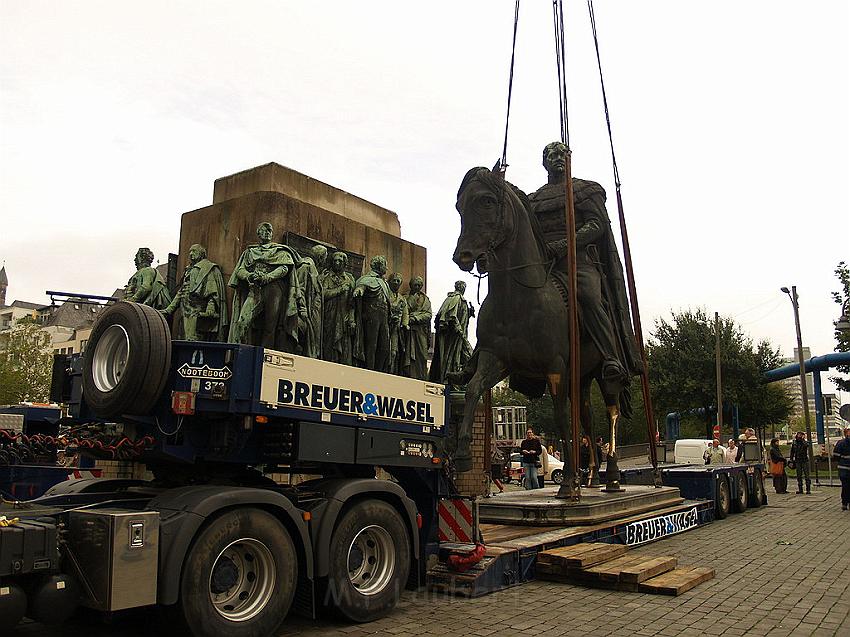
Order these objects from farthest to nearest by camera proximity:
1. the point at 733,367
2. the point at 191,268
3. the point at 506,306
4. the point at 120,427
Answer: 1. the point at 733,367
2. the point at 191,268
3. the point at 506,306
4. the point at 120,427

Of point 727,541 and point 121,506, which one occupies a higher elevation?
point 121,506

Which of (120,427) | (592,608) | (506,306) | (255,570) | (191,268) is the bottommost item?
(592,608)

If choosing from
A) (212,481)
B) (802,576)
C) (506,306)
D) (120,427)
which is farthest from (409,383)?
(802,576)

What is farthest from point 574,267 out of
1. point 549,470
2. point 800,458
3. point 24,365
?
point 24,365

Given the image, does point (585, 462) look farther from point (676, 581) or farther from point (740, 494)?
point (676, 581)

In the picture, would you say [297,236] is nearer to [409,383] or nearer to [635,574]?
[409,383]

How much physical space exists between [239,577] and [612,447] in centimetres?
818

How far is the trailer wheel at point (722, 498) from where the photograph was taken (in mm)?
15234

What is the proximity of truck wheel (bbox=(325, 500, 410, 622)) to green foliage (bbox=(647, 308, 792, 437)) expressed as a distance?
38334 mm

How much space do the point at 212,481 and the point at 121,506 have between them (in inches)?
40.4

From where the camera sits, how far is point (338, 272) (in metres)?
14.1

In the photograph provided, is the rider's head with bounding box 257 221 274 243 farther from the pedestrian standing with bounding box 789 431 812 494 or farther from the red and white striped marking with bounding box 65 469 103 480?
the pedestrian standing with bounding box 789 431 812 494

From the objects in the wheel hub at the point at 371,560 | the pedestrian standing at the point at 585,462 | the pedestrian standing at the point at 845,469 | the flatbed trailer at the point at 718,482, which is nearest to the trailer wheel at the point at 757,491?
the flatbed trailer at the point at 718,482

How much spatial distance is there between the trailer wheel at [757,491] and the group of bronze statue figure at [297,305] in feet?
26.2
